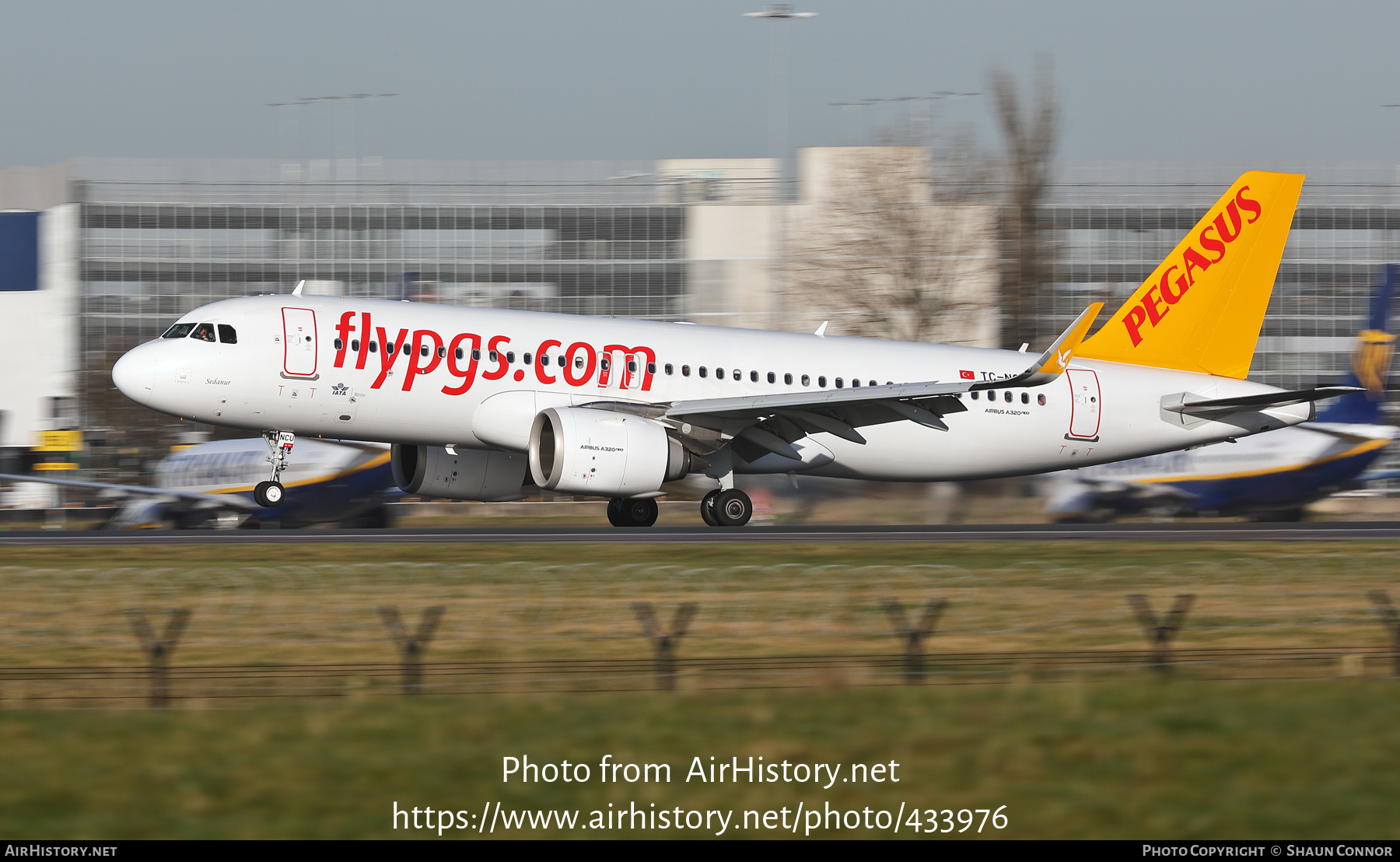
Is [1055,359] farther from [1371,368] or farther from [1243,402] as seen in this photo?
[1371,368]

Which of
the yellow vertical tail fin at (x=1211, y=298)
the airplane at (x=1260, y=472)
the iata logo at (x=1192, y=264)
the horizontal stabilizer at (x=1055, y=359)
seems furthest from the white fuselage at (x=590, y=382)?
the airplane at (x=1260, y=472)

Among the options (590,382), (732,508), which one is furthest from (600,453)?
(732,508)

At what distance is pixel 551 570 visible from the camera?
19.8m

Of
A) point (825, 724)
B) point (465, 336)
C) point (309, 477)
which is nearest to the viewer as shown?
point (825, 724)

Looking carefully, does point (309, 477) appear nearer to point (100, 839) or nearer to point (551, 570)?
point (551, 570)

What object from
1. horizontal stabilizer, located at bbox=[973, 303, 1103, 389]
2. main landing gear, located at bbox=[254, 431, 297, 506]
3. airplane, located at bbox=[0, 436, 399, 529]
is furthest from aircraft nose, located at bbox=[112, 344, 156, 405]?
horizontal stabilizer, located at bbox=[973, 303, 1103, 389]

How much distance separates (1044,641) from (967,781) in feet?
19.3

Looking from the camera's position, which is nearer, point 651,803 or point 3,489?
point 651,803

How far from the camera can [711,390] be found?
96.2 ft

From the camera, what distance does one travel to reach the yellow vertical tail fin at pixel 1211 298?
107ft

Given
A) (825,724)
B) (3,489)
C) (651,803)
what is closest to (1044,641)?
(825,724)

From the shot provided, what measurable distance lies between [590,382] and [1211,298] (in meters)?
13.7

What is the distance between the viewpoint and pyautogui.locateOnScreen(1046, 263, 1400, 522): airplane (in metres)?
41.6

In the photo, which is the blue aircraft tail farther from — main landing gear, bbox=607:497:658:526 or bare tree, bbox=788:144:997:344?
main landing gear, bbox=607:497:658:526
